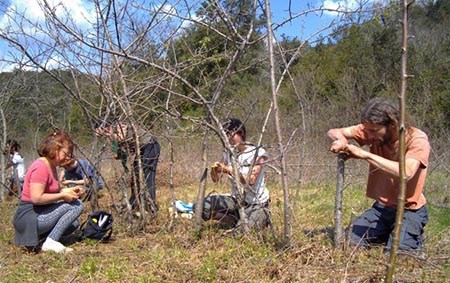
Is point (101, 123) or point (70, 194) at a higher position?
point (101, 123)

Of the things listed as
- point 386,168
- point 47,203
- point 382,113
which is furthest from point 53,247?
point 382,113

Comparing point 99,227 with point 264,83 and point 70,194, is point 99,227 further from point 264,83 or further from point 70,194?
point 264,83

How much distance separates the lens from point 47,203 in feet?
12.0

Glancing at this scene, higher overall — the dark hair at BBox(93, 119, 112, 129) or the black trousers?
the dark hair at BBox(93, 119, 112, 129)

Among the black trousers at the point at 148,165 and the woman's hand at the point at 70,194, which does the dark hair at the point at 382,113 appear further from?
the woman's hand at the point at 70,194

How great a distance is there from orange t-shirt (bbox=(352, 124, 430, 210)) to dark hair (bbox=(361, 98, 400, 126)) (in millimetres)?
154

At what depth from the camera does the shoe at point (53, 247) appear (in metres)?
3.53

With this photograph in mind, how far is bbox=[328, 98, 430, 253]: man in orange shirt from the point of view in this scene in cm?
297

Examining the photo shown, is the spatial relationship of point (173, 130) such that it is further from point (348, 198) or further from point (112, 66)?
point (348, 198)

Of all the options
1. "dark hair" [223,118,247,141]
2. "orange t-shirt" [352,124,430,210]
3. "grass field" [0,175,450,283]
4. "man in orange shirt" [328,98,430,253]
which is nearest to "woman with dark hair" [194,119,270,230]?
"dark hair" [223,118,247,141]

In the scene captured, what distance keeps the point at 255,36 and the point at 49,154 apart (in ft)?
6.19

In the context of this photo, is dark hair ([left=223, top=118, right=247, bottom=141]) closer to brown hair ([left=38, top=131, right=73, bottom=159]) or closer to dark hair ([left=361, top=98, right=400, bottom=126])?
dark hair ([left=361, top=98, right=400, bottom=126])

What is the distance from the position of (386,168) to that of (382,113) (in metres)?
0.42

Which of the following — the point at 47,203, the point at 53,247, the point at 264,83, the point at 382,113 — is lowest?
the point at 53,247
